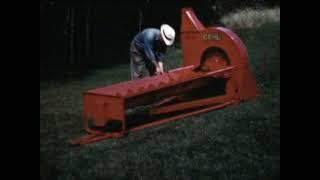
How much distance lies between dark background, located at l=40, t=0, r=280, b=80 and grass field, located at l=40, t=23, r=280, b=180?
0.67 ft

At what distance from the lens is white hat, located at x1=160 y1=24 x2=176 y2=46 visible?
5.92m

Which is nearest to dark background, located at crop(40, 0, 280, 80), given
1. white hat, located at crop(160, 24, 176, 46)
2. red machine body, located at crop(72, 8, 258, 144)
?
white hat, located at crop(160, 24, 176, 46)

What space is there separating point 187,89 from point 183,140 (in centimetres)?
72

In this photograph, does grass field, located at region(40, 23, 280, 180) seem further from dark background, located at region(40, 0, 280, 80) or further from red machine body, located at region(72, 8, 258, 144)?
dark background, located at region(40, 0, 280, 80)

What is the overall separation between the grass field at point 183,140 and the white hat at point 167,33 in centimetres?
13

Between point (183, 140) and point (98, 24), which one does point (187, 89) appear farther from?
point (98, 24)

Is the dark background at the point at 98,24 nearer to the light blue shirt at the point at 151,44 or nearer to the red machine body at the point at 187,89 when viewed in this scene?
the light blue shirt at the point at 151,44

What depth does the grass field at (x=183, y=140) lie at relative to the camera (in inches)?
208

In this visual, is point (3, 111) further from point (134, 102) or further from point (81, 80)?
point (134, 102)

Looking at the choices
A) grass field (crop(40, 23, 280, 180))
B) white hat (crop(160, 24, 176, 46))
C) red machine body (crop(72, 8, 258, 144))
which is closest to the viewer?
grass field (crop(40, 23, 280, 180))

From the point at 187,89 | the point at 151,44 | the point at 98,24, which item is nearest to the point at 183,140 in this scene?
the point at 187,89

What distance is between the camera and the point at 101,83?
234 inches

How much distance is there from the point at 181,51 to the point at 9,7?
5.81 feet
